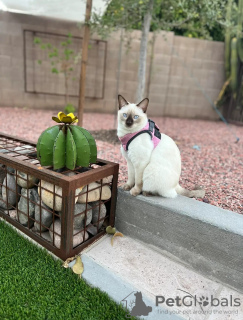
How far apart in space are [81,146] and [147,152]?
0.49 m

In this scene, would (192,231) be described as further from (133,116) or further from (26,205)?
(26,205)

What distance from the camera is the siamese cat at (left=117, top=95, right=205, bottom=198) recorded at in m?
1.83

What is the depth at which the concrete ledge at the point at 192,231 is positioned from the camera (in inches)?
62.6

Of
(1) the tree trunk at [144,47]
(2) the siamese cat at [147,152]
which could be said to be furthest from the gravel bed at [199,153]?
(1) the tree trunk at [144,47]

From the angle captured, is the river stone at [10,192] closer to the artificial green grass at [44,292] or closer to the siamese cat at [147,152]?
the artificial green grass at [44,292]

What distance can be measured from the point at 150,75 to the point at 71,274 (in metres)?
6.85

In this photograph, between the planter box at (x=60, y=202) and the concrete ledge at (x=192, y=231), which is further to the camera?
the planter box at (x=60, y=202)

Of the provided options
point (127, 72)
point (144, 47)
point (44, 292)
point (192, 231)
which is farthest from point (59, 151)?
point (127, 72)

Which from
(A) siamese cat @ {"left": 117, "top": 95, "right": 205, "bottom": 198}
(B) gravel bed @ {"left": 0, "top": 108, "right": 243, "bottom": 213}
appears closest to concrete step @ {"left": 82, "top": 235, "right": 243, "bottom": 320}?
(A) siamese cat @ {"left": 117, "top": 95, "right": 205, "bottom": 198}

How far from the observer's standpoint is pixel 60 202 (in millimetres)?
1787

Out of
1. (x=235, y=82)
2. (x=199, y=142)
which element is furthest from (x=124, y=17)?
(x=235, y=82)

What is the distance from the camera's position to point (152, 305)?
1.48 meters

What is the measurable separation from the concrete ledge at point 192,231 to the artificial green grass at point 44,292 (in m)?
0.60

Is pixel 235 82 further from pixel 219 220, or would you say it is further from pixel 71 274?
pixel 71 274
